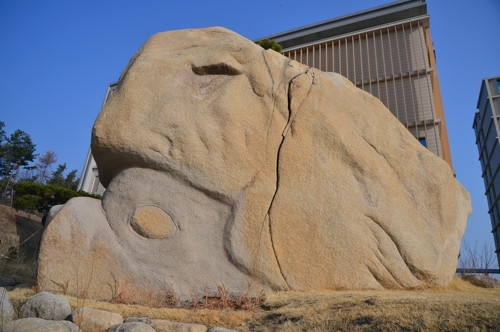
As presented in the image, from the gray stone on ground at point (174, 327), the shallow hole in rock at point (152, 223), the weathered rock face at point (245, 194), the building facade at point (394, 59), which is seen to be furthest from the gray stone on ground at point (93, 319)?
the building facade at point (394, 59)

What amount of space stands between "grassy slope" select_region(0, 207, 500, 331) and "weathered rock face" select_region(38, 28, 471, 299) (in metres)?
0.50

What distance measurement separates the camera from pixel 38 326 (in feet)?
11.5

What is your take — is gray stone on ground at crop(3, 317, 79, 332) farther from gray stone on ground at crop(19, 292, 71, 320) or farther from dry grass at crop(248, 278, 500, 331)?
dry grass at crop(248, 278, 500, 331)

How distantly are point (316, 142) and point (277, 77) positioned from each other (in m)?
1.36

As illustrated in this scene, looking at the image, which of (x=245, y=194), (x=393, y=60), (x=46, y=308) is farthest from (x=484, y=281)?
(x=393, y=60)

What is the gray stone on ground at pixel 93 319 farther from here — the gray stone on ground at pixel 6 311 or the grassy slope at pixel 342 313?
the gray stone on ground at pixel 6 311

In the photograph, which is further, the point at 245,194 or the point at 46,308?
the point at 245,194

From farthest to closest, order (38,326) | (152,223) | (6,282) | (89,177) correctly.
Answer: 1. (89,177)
2. (6,282)
3. (152,223)
4. (38,326)

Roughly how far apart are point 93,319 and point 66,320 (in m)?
0.32

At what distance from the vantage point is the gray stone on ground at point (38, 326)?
11.3 feet

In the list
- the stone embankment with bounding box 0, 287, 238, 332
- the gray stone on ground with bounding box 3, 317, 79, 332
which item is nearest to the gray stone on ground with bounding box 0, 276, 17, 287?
the stone embankment with bounding box 0, 287, 238, 332

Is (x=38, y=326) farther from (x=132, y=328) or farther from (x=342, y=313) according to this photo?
(x=342, y=313)

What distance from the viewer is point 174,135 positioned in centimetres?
582

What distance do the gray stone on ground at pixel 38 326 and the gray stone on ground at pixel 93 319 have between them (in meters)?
0.11
